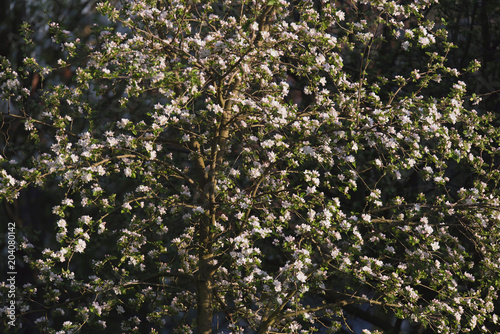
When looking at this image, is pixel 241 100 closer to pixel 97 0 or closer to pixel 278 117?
pixel 278 117

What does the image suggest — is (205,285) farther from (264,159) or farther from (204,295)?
(264,159)

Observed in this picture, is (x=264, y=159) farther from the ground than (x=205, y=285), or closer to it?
farther from the ground

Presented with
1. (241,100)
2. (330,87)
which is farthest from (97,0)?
(241,100)

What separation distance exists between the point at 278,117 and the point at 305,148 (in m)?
0.43

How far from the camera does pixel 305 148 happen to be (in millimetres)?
5965

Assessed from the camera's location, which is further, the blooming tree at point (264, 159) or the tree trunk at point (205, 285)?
the tree trunk at point (205, 285)

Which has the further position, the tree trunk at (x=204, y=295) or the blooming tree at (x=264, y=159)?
the tree trunk at (x=204, y=295)

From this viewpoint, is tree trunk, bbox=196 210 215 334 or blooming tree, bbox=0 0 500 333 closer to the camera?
blooming tree, bbox=0 0 500 333

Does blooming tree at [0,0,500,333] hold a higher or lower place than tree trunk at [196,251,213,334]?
higher

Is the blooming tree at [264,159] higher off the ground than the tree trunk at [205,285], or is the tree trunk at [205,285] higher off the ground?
the blooming tree at [264,159]

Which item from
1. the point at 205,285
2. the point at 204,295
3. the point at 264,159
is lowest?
the point at 204,295

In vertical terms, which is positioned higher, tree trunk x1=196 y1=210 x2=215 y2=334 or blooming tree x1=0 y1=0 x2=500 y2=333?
blooming tree x1=0 y1=0 x2=500 y2=333

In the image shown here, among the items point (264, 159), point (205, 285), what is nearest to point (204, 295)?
point (205, 285)

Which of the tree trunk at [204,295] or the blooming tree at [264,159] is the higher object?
the blooming tree at [264,159]
